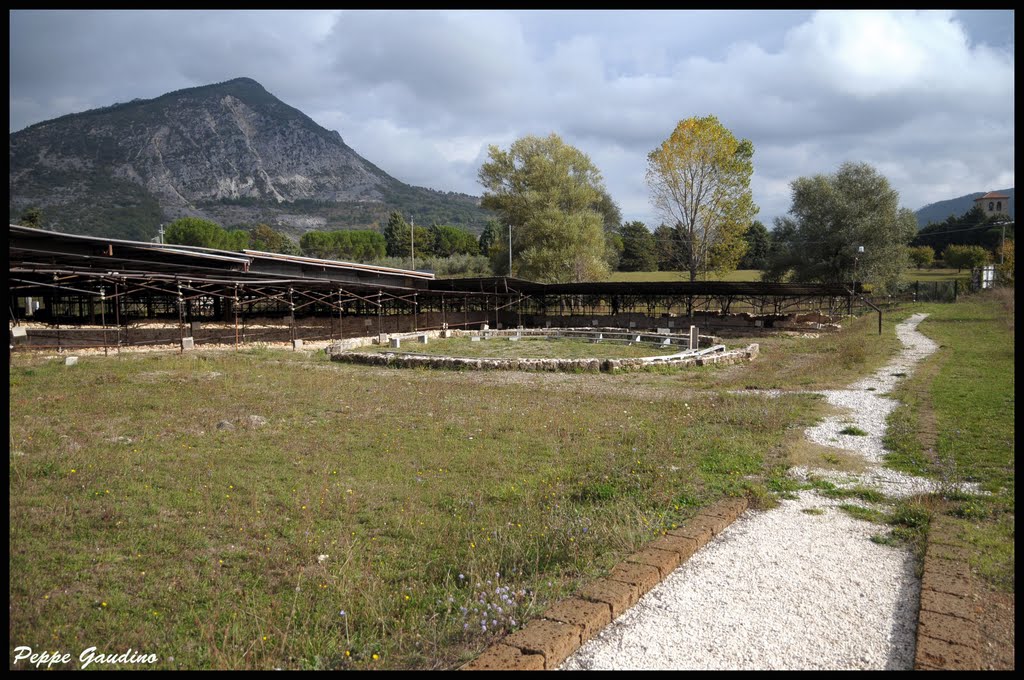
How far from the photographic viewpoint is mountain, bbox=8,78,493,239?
124250mm

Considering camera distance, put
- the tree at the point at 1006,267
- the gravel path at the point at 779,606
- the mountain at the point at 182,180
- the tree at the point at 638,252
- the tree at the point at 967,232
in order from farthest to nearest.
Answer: the mountain at the point at 182,180
the tree at the point at 638,252
the tree at the point at 967,232
the tree at the point at 1006,267
the gravel path at the point at 779,606

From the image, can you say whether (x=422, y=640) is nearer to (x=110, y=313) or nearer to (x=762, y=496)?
(x=762, y=496)

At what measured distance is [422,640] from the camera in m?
4.08

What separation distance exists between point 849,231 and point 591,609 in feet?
167

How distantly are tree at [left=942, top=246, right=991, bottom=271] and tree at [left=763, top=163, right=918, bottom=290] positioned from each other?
71.1 feet

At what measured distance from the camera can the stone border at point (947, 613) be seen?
3748 millimetres

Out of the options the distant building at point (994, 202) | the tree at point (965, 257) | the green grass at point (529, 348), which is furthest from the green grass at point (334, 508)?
the distant building at point (994, 202)

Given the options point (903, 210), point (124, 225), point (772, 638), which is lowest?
point (772, 638)

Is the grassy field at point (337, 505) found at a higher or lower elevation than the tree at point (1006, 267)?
lower

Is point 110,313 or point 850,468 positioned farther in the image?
point 110,313

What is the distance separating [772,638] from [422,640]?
238cm

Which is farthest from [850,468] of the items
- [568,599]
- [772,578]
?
[568,599]

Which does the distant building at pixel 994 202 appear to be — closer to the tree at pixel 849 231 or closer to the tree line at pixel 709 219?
the tree line at pixel 709 219

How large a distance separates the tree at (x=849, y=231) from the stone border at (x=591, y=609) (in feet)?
153
